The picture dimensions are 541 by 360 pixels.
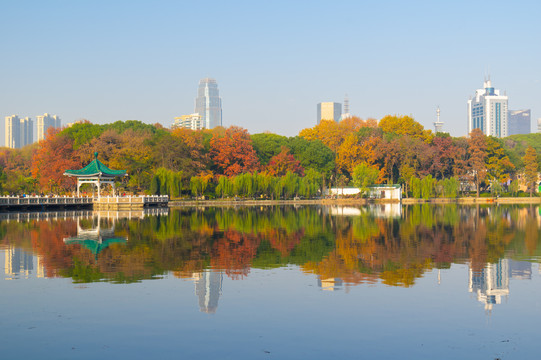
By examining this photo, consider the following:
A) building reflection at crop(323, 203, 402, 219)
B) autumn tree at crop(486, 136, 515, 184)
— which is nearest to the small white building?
autumn tree at crop(486, 136, 515, 184)

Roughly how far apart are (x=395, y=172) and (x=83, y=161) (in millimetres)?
50693

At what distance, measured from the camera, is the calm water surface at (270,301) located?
885cm

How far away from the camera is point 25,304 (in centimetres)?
1176

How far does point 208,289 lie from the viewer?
43.0ft

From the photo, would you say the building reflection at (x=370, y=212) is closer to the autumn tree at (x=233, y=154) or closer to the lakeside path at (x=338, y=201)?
the lakeside path at (x=338, y=201)

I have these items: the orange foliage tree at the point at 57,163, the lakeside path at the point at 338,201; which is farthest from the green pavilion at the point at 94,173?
the orange foliage tree at the point at 57,163

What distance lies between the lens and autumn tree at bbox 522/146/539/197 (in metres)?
88.8

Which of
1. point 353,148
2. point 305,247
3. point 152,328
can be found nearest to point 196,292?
point 152,328

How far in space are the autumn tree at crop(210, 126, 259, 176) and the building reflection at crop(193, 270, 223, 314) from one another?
209ft

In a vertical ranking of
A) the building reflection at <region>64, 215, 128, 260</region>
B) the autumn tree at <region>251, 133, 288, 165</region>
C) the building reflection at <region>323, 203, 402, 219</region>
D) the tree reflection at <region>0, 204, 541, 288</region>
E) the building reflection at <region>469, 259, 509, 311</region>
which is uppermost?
the autumn tree at <region>251, 133, 288, 165</region>

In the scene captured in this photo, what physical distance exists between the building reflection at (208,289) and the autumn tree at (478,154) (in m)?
81.1

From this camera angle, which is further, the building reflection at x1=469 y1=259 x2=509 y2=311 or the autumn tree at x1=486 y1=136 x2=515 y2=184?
A: the autumn tree at x1=486 y1=136 x2=515 y2=184

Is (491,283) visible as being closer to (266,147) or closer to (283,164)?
(283,164)

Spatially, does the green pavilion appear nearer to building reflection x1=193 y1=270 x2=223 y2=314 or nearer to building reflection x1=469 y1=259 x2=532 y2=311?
building reflection x1=193 y1=270 x2=223 y2=314
